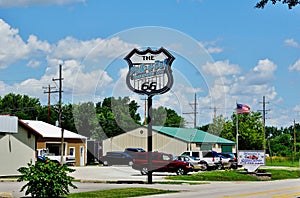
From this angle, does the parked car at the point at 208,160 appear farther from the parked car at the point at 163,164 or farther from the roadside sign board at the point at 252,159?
the roadside sign board at the point at 252,159

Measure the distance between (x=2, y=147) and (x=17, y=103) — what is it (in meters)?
80.3

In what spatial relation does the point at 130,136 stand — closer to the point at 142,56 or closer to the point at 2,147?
the point at 2,147

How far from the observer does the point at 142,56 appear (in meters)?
33.0

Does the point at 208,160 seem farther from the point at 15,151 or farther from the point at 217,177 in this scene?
the point at 15,151


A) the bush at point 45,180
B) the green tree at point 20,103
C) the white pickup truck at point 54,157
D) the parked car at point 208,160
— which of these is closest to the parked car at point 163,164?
the parked car at point 208,160

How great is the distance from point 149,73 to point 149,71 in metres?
0.13

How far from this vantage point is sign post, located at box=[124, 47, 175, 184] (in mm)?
32531

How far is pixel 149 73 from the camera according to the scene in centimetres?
3294

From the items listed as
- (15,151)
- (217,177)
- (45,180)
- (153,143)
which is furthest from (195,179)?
(153,143)

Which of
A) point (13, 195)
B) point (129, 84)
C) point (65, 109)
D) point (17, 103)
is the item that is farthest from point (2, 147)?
point (17, 103)

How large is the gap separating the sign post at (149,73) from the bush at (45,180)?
1319cm

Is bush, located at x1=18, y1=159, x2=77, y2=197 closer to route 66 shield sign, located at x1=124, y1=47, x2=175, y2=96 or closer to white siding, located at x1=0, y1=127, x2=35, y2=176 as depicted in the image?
route 66 shield sign, located at x1=124, y1=47, x2=175, y2=96

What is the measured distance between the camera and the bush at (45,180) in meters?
19.0

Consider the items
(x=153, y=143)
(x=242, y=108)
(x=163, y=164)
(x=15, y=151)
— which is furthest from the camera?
(x=153, y=143)
